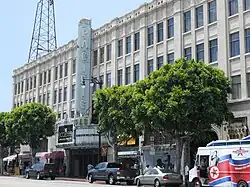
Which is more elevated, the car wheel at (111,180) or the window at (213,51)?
the window at (213,51)

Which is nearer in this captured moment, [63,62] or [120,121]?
[120,121]

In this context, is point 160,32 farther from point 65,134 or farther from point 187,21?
point 65,134

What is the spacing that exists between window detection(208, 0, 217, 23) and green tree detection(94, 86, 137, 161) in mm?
8884

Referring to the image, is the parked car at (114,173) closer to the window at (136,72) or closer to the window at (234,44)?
the window at (136,72)

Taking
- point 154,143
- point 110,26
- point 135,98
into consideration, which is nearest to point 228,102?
point 135,98

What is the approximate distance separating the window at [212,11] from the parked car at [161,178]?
46.7 ft

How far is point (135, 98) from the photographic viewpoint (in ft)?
113

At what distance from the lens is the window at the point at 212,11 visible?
38034 mm

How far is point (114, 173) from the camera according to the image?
1427 inches

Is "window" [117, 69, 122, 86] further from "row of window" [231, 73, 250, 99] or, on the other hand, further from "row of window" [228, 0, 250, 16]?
"row of window" [231, 73, 250, 99]

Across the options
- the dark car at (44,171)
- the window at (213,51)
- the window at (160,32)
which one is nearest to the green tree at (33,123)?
the dark car at (44,171)

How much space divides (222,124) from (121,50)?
61.0 ft

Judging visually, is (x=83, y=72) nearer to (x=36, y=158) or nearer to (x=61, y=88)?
(x=61, y=88)

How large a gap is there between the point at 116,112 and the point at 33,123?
1869 cm
